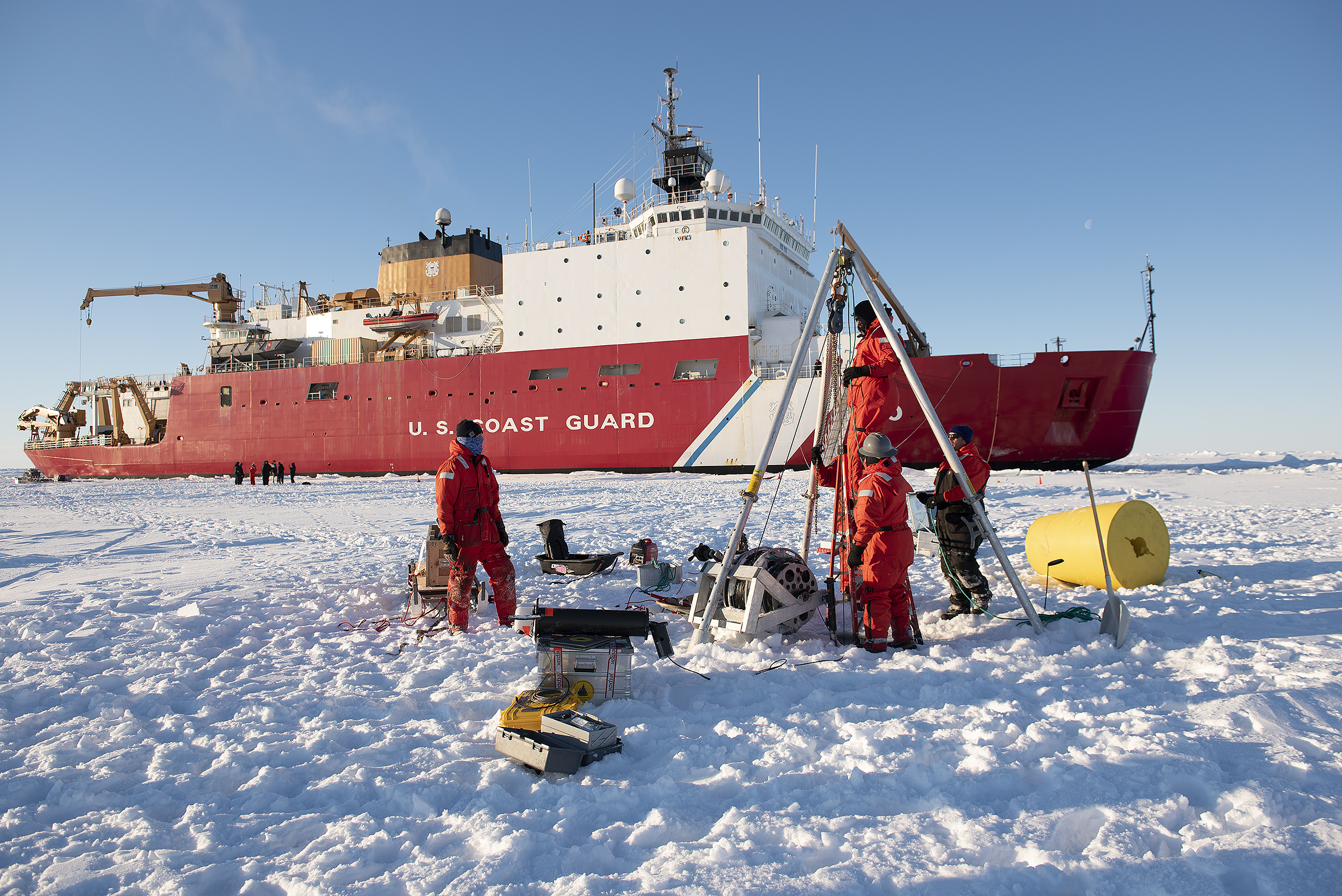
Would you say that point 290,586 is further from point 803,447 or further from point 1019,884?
point 803,447

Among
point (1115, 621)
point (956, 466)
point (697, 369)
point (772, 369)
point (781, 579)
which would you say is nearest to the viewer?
point (1115, 621)

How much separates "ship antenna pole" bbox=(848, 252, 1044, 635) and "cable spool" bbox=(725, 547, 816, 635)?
3.52ft

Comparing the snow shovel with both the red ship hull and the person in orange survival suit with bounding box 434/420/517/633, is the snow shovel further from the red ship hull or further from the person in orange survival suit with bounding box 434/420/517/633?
the red ship hull

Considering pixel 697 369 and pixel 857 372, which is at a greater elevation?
pixel 697 369

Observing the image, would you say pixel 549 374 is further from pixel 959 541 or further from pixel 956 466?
pixel 956 466

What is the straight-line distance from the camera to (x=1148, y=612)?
409 centimetres

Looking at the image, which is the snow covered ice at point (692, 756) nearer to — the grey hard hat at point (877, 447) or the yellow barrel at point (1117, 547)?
the yellow barrel at point (1117, 547)

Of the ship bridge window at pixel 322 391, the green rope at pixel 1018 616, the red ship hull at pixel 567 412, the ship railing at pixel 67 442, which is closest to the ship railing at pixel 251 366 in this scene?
the red ship hull at pixel 567 412

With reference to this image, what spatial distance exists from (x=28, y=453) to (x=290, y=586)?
103 feet

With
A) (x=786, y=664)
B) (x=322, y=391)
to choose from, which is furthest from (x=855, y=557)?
(x=322, y=391)

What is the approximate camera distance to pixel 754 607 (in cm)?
371

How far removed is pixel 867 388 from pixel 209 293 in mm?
27889

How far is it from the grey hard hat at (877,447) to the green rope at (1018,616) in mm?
1061

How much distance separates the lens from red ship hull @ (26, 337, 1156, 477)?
1402 cm
